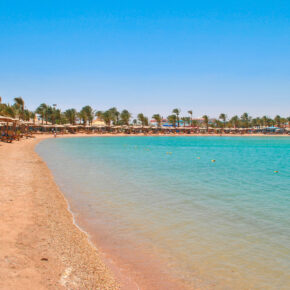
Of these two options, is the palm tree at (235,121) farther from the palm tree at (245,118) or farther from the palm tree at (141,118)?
the palm tree at (141,118)

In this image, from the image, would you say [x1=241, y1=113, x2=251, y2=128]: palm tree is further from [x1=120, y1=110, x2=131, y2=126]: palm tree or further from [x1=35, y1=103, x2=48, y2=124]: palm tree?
[x1=35, y1=103, x2=48, y2=124]: palm tree

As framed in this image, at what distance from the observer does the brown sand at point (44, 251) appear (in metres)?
4.25

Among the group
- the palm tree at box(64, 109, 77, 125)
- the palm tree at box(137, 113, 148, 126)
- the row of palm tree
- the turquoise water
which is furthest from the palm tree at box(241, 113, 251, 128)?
the turquoise water

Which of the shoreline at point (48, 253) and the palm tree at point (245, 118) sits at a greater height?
the palm tree at point (245, 118)

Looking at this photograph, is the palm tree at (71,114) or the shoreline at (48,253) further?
the palm tree at (71,114)

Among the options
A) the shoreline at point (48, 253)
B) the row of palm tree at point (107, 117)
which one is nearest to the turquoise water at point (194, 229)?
the shoreline at point (48, 253)

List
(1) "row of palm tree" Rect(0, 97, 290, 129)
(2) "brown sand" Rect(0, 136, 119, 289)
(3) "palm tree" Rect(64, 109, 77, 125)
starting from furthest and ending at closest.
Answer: (3) "palm tree" Rect(64, 109, 77, 125) → (1) "row of palm tree" Rect(0, 97, 290, 129) → (2) "brown sand" Rect(0, 136, 119, 289)

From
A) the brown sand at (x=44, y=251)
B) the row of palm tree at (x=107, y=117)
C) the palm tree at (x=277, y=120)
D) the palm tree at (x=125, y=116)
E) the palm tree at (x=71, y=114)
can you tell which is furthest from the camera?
the palm tree at (x=277, y=120)

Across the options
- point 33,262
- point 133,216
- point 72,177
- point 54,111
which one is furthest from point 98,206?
point 54,111

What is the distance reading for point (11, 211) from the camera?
766cm

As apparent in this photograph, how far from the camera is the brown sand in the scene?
425cm

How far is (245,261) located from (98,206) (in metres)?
5.43

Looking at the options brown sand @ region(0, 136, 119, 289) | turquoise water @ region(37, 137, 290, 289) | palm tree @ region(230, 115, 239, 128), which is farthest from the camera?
palm tree @ region(230, 115, 239, 128)

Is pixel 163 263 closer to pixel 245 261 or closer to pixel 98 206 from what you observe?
pixel 245 261
